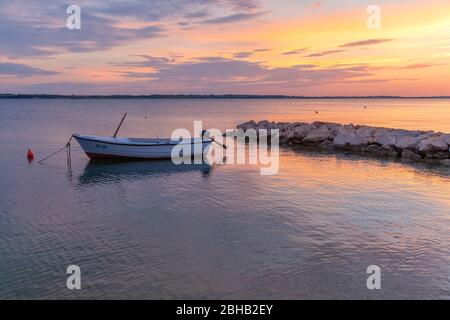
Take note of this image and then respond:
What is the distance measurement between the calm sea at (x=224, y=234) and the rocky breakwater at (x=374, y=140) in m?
6.41

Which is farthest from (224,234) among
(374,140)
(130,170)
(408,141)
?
(374,140)

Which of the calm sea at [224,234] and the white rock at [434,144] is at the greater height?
the white rock at [434,144]

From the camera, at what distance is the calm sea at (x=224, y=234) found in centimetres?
944

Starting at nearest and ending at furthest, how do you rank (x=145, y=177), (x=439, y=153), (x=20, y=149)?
(x=145, y=177), (x=439, y=153), (x=20, y=149)

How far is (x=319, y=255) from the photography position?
11.1 meters

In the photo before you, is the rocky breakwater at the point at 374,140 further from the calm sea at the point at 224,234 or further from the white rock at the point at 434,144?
the calm sea at the point at 224,234

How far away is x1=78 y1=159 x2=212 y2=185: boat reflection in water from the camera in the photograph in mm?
21828

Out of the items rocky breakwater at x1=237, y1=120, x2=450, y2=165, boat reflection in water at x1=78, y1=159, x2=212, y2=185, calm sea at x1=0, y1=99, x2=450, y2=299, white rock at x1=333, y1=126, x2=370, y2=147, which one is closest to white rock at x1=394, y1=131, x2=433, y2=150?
rocky breakwater at x1=237, y1=120, x2=450, y2=165

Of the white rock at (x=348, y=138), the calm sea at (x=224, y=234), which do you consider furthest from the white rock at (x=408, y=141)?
the calm sea at (x=224, y=234)

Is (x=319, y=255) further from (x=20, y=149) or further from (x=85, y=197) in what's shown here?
(x=20, y=149)

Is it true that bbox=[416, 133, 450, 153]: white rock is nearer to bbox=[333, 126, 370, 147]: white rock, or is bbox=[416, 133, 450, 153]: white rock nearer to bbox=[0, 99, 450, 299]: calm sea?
bbox=[333, 126, 370, 147]: white rock

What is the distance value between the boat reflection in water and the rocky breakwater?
42.1ft

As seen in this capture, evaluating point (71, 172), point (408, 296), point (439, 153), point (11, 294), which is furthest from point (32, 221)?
point (439, 153)

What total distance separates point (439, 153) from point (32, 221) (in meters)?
25.0
